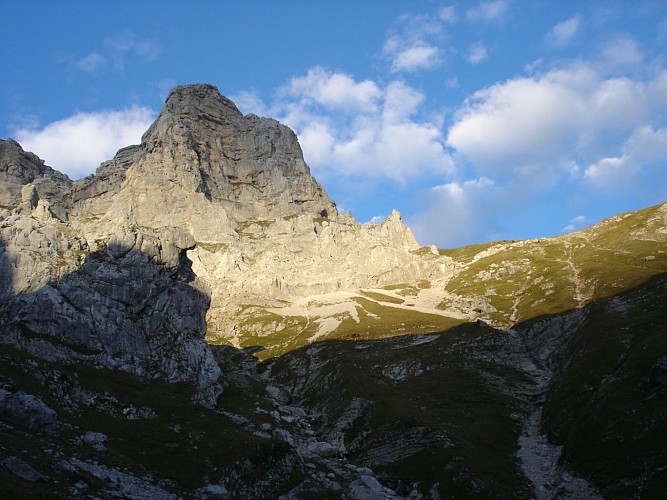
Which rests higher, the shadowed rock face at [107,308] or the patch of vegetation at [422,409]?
the shadowed rock face at [107,308]

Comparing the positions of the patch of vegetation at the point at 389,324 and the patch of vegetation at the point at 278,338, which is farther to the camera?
the patch of vegetation at the point at 278,338

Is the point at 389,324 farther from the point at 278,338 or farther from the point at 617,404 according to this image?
the point at 617,404

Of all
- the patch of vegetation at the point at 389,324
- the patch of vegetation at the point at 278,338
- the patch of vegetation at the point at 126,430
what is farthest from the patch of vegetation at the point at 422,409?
the patch of vegetation at the point at 126,430

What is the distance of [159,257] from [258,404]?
34068mm

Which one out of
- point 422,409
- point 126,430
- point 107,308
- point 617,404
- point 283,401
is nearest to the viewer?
point 126,430

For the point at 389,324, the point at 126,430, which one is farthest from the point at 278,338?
the point at 126,430

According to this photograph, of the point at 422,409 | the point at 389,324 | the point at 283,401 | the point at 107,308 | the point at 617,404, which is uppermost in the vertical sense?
the point at 389,324

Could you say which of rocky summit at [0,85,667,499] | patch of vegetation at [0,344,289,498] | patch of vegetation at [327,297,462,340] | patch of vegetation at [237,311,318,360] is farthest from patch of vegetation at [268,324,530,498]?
patch of vegetation at [0,344,289,498]

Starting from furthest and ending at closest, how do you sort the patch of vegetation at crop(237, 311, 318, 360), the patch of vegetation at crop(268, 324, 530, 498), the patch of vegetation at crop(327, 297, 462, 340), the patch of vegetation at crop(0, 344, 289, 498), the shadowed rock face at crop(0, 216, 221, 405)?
the patch of vegetation at crop(237, 311, 318, 360) < the patch of vegetation at crop(327, 297, 462, 340) < the shadowed rock face at crop(0, 216, 221, 405) < the patch of vegetation at crop(268, 324, 530, 498) < the patch of vegetation at crop(0, 344, 289, 498)

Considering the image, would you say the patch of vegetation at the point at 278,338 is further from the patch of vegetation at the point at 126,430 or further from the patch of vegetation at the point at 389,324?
the patch of vegetation at the point at 126,430

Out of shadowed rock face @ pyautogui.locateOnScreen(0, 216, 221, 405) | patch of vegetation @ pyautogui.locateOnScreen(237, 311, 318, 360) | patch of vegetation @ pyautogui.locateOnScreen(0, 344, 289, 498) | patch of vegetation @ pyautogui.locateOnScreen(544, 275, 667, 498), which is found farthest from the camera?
patch of vegetation @ pyautogui.locateOnScreen(237, 311, 318, 360)

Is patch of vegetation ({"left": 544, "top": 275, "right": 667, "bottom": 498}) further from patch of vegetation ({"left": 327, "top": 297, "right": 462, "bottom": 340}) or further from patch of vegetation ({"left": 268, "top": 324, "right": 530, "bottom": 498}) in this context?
patch of vegetation ({"left": 327, "top": 297, "right": 462, "bottom": 340})

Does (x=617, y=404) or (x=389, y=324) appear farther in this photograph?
(x=389, y=324)

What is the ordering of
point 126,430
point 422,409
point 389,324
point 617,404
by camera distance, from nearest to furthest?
1. point 126,430
2. point 617,404
3. point 422,409
4. point 389,324
